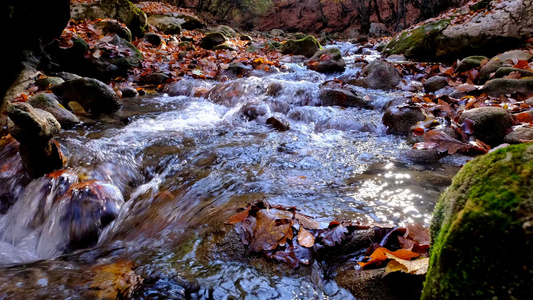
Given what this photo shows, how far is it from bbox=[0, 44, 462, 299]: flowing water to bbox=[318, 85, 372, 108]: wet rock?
0.60 meters

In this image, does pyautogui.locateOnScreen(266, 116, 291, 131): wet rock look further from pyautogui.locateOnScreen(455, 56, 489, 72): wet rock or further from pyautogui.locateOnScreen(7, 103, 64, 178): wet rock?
pyautogui.locateOnScreen(455, 56, 489, 72): wet rock

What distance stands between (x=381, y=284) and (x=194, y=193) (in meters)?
1.60

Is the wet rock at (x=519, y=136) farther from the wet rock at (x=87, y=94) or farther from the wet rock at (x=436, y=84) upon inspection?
the wet rock at (x=87, y=94)

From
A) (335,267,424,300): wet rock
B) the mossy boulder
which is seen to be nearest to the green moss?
the mossy boulder

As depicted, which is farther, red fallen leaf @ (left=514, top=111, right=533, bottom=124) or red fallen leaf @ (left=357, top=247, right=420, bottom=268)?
red fallen leaf @ (left=514, top=111, right=533, bottom=124)

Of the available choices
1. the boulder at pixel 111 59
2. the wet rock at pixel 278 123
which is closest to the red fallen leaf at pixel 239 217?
the wet rock at pixel 278 123

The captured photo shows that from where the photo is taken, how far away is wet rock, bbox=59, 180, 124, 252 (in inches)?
86.4

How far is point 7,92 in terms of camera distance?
13.1ft

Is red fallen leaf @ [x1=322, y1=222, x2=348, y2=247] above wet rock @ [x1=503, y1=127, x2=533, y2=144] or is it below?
above

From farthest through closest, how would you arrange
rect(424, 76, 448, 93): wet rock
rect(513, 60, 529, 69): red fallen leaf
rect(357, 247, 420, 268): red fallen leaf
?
1. rect(424, 76, 448, 93): wet rock
2. rect(513, 60, 529, 69): red fallen leaf
3. rect(357, 247, 420, 268): red fallen leaf

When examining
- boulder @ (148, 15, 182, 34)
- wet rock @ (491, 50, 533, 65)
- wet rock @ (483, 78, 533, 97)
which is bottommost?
wet rock @ (483, 78, 533, 97)

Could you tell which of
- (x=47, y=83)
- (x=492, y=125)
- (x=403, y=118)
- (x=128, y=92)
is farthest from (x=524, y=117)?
(x=47, y=83)

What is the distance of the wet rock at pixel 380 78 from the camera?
598 centimetres

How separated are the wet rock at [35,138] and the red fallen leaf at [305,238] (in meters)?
2.22
